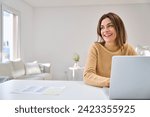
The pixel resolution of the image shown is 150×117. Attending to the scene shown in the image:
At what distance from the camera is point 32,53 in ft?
19.8

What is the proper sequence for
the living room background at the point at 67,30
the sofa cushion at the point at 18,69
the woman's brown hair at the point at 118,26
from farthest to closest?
the living room background at the point at 67,30 → the sofa cushion at the point at 18,69 → the woman's brown hair at the point at 118,26

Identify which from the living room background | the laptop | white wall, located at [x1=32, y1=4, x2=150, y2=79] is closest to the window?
the living room background

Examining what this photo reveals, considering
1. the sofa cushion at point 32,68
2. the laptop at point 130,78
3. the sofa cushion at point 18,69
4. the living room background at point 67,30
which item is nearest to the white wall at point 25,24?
the living room background at point 67,30

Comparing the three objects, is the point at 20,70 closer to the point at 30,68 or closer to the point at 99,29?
the point at 30,68

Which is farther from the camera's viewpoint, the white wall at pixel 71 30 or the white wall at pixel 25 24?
the white wall at pixel 71 30

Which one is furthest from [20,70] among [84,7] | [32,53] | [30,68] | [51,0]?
[84,7]

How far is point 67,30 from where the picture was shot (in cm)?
596

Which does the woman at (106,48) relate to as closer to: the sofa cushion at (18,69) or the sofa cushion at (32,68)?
the sofa cushion at (18,69)

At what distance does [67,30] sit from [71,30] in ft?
0.37

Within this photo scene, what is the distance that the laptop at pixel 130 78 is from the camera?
812 millimetres

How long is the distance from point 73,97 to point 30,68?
164 inches

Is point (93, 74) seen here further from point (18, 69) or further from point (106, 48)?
point (18, 69)

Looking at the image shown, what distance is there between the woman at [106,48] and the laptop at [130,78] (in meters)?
0.37

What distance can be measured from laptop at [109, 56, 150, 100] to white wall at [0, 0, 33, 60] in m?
4.37
